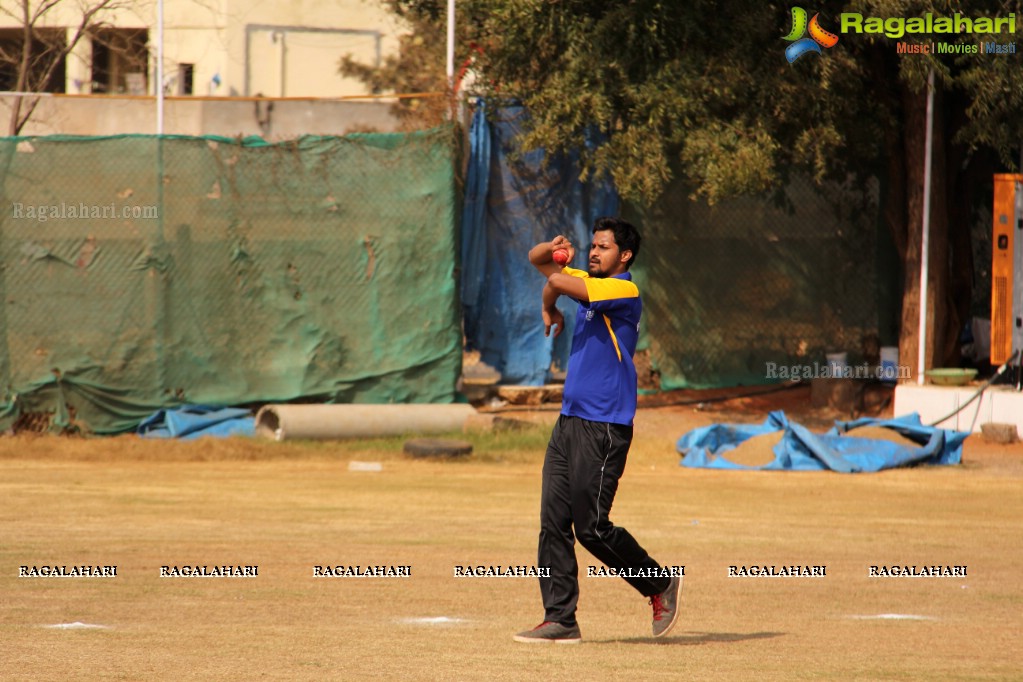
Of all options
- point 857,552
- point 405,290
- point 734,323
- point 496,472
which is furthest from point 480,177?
point 857,552

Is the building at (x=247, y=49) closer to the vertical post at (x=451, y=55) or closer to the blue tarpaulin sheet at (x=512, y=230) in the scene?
the blue tarpaulin sheet at (x=512, y=230)

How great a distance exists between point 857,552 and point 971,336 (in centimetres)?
1094

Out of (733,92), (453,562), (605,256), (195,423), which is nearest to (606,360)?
(605,256)

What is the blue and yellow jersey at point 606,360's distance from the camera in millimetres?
6332

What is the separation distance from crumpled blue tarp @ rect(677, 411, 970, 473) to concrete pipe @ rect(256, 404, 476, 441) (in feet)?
8.84

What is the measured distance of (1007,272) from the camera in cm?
1636

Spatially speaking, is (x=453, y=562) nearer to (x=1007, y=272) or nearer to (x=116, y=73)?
(x=1007, y=272)

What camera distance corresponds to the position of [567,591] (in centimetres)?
634

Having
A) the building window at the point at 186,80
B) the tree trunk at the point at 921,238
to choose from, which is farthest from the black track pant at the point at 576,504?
the building window at the point at 186,80

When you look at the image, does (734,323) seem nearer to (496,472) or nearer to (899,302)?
(899,302)

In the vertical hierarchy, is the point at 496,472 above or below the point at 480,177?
below

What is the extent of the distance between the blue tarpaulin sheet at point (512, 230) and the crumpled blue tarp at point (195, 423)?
3570mm

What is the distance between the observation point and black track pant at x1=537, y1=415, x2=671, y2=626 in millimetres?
6309

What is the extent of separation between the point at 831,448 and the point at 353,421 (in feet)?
16.6
